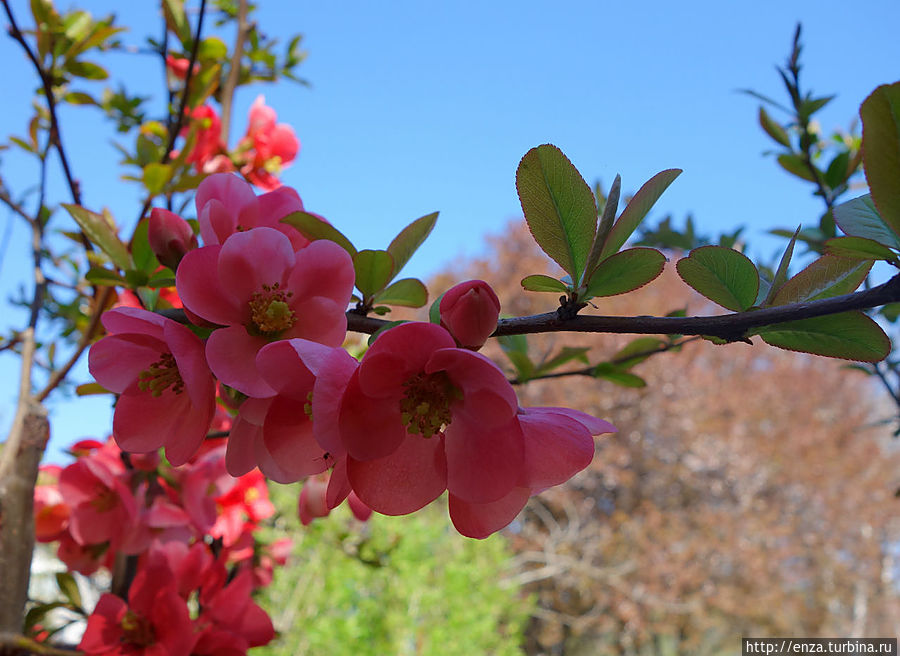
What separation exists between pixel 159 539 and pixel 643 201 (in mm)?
561

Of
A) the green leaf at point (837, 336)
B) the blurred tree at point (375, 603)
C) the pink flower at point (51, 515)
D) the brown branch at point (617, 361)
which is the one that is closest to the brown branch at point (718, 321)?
the green leaf at point (837, 336)

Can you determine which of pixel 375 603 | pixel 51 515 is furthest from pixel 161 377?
pixel 375 603

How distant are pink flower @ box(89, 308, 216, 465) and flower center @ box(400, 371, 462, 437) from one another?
10 cm

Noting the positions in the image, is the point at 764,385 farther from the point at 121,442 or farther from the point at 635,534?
the point at 121,442

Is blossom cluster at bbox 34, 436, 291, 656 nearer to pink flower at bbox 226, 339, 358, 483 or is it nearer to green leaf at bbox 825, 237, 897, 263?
pink flower at bbox 226, 339, 358, 483

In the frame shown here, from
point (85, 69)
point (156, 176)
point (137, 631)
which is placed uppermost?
point (85, 69)

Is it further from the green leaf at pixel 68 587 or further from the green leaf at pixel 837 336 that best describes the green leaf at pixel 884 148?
the green leaf at pixel 68 587

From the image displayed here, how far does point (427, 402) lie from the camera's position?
0.99 feet

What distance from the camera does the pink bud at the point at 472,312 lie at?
282mm

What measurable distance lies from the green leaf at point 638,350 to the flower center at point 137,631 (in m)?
0.49

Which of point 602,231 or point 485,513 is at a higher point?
point 602,231

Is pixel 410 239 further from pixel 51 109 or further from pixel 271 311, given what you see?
pixel 51 109

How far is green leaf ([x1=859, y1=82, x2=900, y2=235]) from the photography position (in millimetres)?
236

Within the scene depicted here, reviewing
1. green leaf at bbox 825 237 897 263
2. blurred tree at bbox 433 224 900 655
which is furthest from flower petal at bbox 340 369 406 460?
blurred tree at bbox 433 224 900 655
